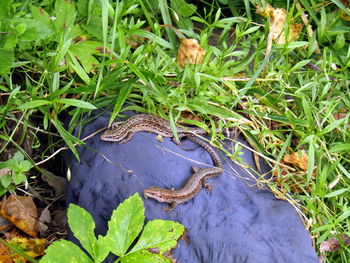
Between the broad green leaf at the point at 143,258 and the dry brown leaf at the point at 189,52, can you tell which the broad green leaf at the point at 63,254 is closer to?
the broad green leaf at the point at 143,258

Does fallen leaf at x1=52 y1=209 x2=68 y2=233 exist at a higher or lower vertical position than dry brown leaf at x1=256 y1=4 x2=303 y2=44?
lower

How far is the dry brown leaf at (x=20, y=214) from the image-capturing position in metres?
4.25

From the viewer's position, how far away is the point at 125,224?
354cm

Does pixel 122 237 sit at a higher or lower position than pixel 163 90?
lower

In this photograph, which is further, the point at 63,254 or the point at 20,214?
the point at 20,214

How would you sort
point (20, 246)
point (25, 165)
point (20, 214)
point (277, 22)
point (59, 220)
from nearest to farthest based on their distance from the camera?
→ point (25, 165) < point (20, 246) < point (20, 214) < point (59, 220) < point (277, 22)

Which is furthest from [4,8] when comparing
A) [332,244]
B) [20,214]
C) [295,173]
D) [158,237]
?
[332,244]

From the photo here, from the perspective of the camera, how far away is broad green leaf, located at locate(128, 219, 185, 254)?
3547mm

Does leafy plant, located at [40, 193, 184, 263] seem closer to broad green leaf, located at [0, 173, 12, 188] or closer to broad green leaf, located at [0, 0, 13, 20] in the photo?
broad green leaf, located at [0, 173, 12, 188]

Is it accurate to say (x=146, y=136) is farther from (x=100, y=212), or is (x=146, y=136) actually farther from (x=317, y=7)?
(x=317, y=7)

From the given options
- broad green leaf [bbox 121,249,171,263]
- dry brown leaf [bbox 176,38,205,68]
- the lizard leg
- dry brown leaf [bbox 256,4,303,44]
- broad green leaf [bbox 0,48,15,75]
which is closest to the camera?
broad green leaf [bbox 121,249,171,263]

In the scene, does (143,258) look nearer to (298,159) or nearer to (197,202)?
(197,202)

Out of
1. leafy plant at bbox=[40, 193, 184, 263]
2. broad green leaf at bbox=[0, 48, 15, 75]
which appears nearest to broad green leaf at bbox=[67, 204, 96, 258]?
leafy plant at bbox=[40, 193, 184, 263]

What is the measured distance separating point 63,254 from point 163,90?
163 cm
